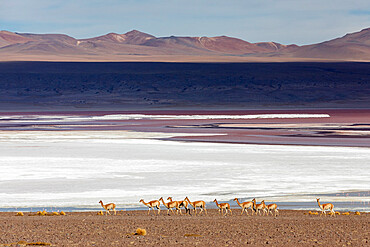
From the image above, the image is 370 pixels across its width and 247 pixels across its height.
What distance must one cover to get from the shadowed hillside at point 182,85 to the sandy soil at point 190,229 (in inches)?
3071

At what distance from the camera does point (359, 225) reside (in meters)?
11.5

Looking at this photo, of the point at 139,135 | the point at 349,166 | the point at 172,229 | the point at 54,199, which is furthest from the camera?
the point at 139,135

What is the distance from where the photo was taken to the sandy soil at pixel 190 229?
1003cm

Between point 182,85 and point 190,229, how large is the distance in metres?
98.3

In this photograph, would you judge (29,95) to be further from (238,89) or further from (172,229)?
(172,229)

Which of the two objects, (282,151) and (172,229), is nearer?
(172,229)

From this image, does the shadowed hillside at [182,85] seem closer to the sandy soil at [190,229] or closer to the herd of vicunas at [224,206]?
the herd of vicunas at [224,206]

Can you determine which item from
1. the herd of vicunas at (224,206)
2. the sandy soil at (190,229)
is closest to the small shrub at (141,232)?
the sandy soil at (190,229)

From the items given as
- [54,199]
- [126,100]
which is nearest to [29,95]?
[126,100]

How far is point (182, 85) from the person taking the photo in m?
109

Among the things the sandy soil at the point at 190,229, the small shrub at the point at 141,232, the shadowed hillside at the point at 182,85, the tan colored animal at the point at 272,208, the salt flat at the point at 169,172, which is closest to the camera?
the sandy soil at the point at 190,229

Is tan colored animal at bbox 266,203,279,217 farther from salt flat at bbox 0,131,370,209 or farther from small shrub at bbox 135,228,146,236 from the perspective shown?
small shrub at bbox 135,228,146,236

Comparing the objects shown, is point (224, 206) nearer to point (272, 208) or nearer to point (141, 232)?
point (272, 208)

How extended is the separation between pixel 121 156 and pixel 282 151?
608cm
